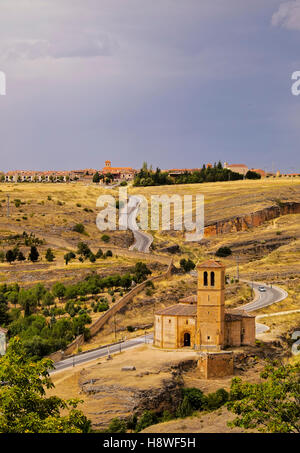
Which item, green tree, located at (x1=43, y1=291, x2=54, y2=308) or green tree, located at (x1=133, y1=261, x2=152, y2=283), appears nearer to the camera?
green tree, located at (x1=43, y1=291, x2=54, y2=308)

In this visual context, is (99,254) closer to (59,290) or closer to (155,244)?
(59,290)

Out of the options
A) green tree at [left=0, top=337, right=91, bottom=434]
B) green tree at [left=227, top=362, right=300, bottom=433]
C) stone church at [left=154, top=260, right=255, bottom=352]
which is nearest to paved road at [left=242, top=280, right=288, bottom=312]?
stone church at [left=154, top=260, right=255, bottom=352]

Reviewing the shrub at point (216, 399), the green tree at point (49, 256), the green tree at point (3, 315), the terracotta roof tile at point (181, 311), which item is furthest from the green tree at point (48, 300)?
the shrub at point (216, 399)

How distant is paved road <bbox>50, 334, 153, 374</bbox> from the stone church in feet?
9.32

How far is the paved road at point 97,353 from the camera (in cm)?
4899

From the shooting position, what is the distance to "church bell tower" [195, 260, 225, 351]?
168 feet

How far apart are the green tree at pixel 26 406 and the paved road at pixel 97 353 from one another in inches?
970

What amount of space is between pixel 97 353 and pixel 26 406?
103 feet

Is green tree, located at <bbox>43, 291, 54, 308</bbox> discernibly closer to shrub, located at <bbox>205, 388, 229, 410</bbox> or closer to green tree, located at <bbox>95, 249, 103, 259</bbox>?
green tree, located at <bbox>95, 249, 103, 259</bbox>

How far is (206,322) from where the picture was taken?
5125 cm

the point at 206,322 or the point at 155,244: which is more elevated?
the point at 155,244

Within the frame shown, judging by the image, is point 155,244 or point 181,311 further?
point 155,244

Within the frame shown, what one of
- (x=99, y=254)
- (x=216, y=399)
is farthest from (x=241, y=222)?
(x=216, y=399)

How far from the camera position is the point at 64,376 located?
45469mm
